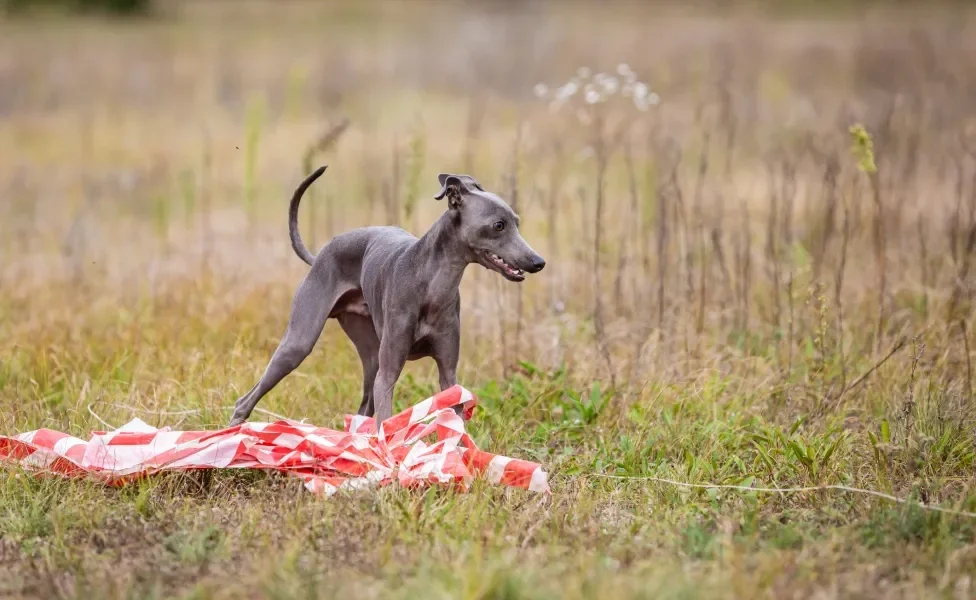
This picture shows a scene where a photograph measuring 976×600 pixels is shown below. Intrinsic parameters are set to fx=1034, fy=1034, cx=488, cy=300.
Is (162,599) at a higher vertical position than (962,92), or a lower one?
lower

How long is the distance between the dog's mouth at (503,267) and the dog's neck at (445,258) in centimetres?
9

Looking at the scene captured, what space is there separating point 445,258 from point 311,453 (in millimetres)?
948

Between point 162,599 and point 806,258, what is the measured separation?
13.7ft

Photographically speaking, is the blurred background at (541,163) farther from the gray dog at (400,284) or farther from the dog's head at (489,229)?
the dog's head at (489,229)

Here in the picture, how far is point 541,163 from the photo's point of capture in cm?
1048

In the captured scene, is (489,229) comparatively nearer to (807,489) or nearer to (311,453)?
(311,453)

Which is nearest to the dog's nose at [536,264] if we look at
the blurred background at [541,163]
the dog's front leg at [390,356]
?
the dog's front leg at [390,356]

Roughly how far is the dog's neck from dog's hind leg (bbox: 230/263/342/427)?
1.79ft

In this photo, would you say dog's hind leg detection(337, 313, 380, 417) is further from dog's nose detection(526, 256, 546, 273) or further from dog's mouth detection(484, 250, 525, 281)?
dog's nose detection(526, 256, 546, 273)

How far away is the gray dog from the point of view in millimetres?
3861

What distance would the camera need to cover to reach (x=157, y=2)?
21.9m

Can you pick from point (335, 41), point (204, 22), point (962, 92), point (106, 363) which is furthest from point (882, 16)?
point (106, 363)

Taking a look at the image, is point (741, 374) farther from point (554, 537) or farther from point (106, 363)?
point (106, 363)

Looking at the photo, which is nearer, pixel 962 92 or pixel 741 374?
pixel 741 374
